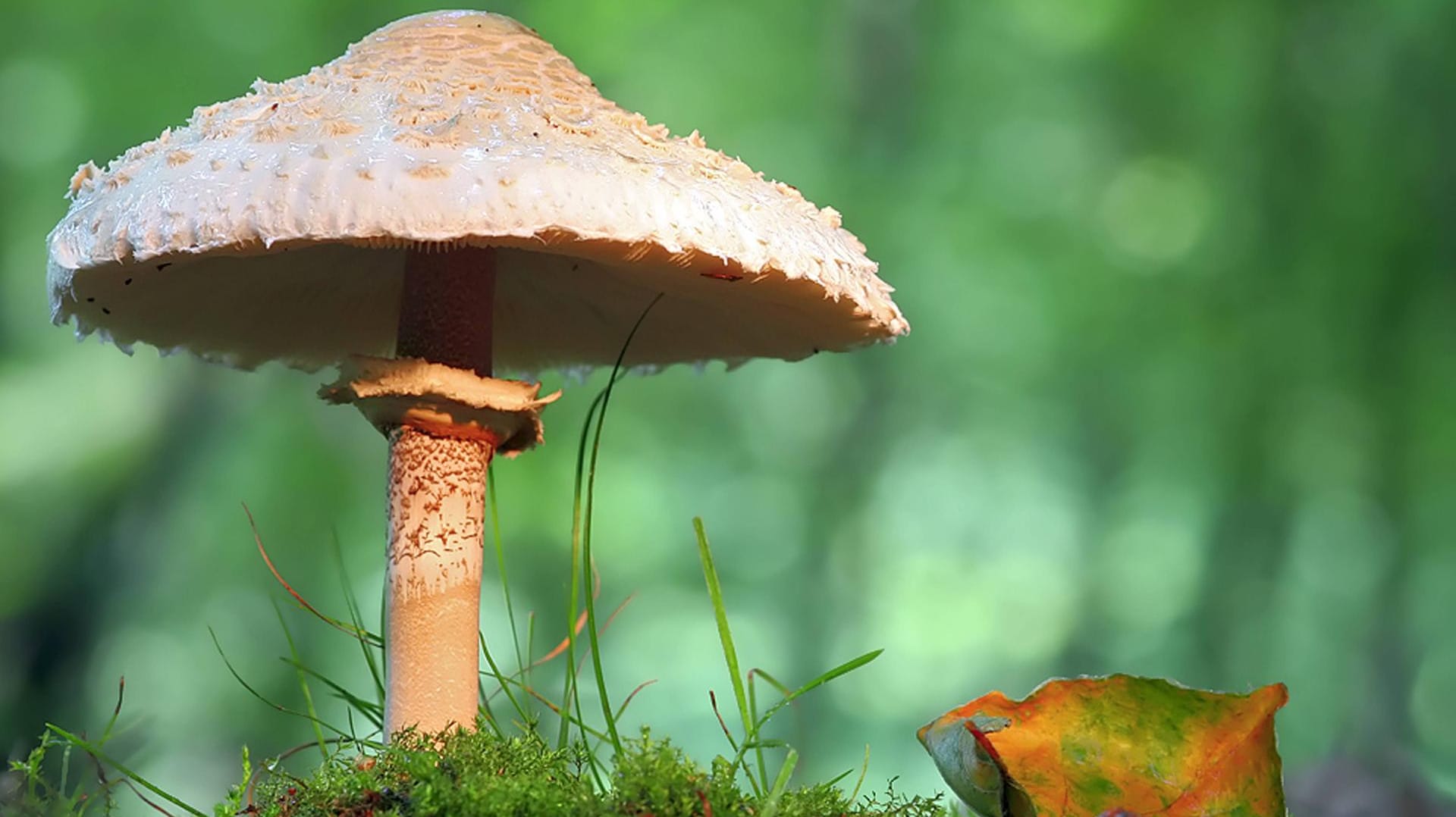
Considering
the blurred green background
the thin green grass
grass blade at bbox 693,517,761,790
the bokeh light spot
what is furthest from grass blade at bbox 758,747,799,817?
the bokeh light spot

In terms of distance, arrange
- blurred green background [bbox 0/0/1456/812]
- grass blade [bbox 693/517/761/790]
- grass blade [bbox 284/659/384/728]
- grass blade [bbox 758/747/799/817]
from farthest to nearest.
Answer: blurred green background [bbox 0/0/1456/812], grass blade [bbox 284/659/384/728], grass blade [bbox 693/517/761/790], grass blade [bbox 758/747/799/817]

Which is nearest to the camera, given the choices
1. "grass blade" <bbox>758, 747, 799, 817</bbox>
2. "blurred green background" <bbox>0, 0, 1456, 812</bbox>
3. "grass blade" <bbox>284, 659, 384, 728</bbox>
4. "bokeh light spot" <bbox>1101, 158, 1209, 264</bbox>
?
"grass blade" <bbox>758, 747, 799, 817</bbox>

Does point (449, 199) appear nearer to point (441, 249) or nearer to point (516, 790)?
point (441, 249)

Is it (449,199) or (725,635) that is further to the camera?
(725,635)

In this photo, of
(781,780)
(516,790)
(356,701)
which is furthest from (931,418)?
(516,790)

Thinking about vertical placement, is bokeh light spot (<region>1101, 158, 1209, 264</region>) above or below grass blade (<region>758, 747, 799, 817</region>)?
above

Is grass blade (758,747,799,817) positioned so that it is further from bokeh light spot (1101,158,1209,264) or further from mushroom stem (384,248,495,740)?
bokeh light spot (1101,158,1209,264)

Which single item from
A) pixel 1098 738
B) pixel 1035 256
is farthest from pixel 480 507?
pixel 1035 256

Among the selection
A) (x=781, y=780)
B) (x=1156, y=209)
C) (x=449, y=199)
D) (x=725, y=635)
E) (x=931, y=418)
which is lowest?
(x=781, y=780)

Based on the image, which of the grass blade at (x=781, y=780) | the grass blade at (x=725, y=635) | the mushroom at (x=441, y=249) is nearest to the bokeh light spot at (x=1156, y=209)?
the mushroom at (x=441, y=249)
